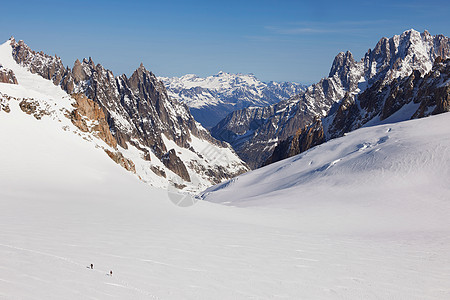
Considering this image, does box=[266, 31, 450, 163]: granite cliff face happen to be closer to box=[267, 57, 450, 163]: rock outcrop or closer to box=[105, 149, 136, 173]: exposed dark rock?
box=[267, 57, 450, 163]: rock outcrop

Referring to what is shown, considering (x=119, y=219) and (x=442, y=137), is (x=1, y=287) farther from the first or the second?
Answer: (x=442, y=137)

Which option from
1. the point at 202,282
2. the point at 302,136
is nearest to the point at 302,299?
the point at 202,282

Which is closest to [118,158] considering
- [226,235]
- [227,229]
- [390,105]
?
[227,229]

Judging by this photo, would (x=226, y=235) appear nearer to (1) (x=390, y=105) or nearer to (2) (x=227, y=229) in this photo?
(2) (x=227, y=229)

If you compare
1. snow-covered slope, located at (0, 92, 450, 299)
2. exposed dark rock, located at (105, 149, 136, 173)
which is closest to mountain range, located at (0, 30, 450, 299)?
snow-covered slope, located at (0, 92, 450, 299)

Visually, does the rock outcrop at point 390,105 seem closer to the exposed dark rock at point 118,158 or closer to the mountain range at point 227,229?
the mountain range at point 227,229

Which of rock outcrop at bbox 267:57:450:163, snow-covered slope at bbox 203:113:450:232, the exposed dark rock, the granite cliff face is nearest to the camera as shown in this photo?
snow-covered slope at bbox 203:113:450:232

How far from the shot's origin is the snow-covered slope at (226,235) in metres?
10.1

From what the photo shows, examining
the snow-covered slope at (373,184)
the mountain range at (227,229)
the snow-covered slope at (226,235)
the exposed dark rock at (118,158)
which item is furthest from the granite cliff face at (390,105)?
the exposed dark rock at (118,158)

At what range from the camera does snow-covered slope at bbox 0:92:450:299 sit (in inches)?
399

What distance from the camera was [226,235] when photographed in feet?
59.2

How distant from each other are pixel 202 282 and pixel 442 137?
147 ft

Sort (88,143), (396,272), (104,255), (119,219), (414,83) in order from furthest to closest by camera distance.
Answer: (414,83)
(88,143)
(119,219)
(396,272)
(104,255)

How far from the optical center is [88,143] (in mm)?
56188
